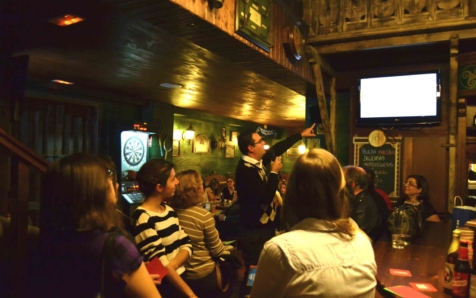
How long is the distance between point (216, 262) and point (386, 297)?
1093 millimetres

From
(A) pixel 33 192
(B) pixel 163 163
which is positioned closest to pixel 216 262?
(B) pixel 163 163

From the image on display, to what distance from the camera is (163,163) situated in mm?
2457

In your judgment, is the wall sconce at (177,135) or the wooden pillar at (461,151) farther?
the wall sconce at (177,135)

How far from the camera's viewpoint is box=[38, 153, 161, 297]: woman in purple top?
1271 millimetres

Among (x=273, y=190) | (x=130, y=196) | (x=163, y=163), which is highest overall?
(x=163, y=163)

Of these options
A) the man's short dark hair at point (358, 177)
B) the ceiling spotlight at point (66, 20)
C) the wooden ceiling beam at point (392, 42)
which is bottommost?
the man's short dark hair at point (358, 177)

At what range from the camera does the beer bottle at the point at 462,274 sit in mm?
1884

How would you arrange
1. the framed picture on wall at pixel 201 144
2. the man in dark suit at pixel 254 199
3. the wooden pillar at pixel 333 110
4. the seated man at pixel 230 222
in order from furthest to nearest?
1. the framed picture on wall at pixel 201 144
2. the seated man at pixel 230 222
3. the wooden pillar at pixel 333 110
4. the man in dark suit at pixel 254 199

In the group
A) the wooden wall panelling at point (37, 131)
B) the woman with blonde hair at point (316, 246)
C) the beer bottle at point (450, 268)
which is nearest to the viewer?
the woman with blonde hair at point (316, 246)

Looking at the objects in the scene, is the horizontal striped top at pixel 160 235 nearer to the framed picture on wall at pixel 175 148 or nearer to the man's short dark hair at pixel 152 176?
the man's short dark hair at pixel 152 176

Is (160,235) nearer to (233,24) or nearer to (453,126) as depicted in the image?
(233,24)

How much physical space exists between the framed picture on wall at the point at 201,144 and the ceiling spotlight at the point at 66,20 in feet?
23.3

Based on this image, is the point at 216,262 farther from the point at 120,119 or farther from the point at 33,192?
the point at 120,119

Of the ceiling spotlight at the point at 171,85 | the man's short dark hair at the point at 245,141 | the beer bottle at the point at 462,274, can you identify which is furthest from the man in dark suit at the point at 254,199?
the ceiling spotlight at the point at 171,85
